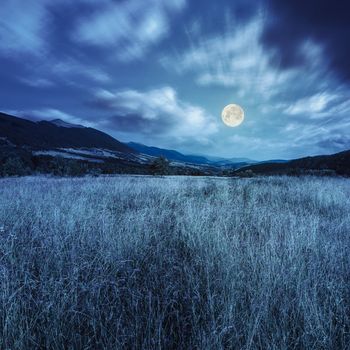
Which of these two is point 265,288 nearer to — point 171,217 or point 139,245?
point 139,245

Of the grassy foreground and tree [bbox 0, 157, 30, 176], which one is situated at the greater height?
the grassy foreground

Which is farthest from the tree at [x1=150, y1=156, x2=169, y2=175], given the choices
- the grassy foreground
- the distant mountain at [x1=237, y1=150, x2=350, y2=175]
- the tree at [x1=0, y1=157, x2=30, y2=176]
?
the grassy foreground

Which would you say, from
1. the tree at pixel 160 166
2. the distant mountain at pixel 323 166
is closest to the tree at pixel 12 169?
the distant mountain at pixel 323 166

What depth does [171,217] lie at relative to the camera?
460cm

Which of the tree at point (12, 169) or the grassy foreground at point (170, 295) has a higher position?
the grassy foreground at point (170, 295)

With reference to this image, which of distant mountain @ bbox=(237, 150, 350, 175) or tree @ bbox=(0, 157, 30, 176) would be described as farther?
distant mountain @ bbox=(237, 150, 350, 175)

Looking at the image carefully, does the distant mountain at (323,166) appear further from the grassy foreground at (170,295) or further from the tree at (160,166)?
the grassy foreground at (170,295)

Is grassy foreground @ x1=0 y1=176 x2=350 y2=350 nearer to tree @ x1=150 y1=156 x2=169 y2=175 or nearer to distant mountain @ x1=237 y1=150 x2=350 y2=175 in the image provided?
distant mountain @ x1=237 y1=150 x2=350 y2=175

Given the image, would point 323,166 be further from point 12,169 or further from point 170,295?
point 12,169

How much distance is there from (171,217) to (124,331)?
10.1ft

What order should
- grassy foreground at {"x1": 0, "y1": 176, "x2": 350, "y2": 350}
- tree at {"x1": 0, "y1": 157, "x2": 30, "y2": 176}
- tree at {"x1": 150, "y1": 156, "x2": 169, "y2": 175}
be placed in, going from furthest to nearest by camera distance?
1. tree at {"x1": 150, "y1": 156, "x2": 169, "y2": 175}
2. tree at {"x1": 0, "y1": 157, "x2": 30, "y2": 176}
3. grassy foreground at {"x1": 0, "y1": 176, "x2": 350, "y2": 350}

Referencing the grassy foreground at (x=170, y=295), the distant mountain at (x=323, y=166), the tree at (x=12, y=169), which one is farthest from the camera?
the distant mountain at (x=323, y=166)

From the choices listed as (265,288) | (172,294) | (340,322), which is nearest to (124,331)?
(172,294)

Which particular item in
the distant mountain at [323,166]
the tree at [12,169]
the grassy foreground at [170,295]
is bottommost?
the tree at [12,169]
